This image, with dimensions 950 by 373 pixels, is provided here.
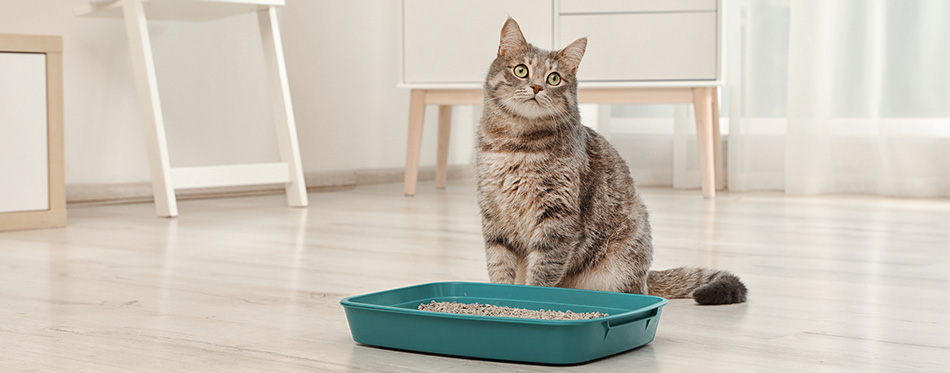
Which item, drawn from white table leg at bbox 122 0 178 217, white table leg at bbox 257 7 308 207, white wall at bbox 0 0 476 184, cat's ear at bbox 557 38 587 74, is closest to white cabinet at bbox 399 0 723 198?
white table leg at bbox 257 7 308 207

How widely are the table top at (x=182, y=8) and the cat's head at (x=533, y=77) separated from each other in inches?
60.6

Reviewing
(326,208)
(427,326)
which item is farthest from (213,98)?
(427,326)

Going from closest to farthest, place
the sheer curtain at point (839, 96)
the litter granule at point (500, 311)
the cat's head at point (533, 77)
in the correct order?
the litter granule at point (500, 311)
the cat's head at point (533, 77)
the sheer curtain at point (839, 96)

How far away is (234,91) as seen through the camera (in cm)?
318

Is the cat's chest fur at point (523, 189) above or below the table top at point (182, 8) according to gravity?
below

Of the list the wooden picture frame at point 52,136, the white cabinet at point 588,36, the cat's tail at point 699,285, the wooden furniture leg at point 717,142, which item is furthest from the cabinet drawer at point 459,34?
the cat's tail at point 699,285

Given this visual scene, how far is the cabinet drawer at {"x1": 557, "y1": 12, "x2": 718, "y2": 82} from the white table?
848 mm

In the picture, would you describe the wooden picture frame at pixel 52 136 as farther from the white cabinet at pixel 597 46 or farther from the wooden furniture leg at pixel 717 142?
the wooden furniture leg at pixel 717 142

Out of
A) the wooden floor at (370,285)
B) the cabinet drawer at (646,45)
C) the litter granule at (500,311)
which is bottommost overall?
the wooden floor at (370,285)

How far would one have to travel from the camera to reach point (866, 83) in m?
3.00

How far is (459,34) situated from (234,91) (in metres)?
0.78

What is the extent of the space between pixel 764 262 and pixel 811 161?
58.3 inches

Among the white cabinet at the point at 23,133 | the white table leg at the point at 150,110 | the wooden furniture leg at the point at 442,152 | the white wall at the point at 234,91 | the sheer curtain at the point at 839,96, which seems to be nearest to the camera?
the white cabinet at the point at 23,133

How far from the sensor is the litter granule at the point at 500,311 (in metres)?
1.06
